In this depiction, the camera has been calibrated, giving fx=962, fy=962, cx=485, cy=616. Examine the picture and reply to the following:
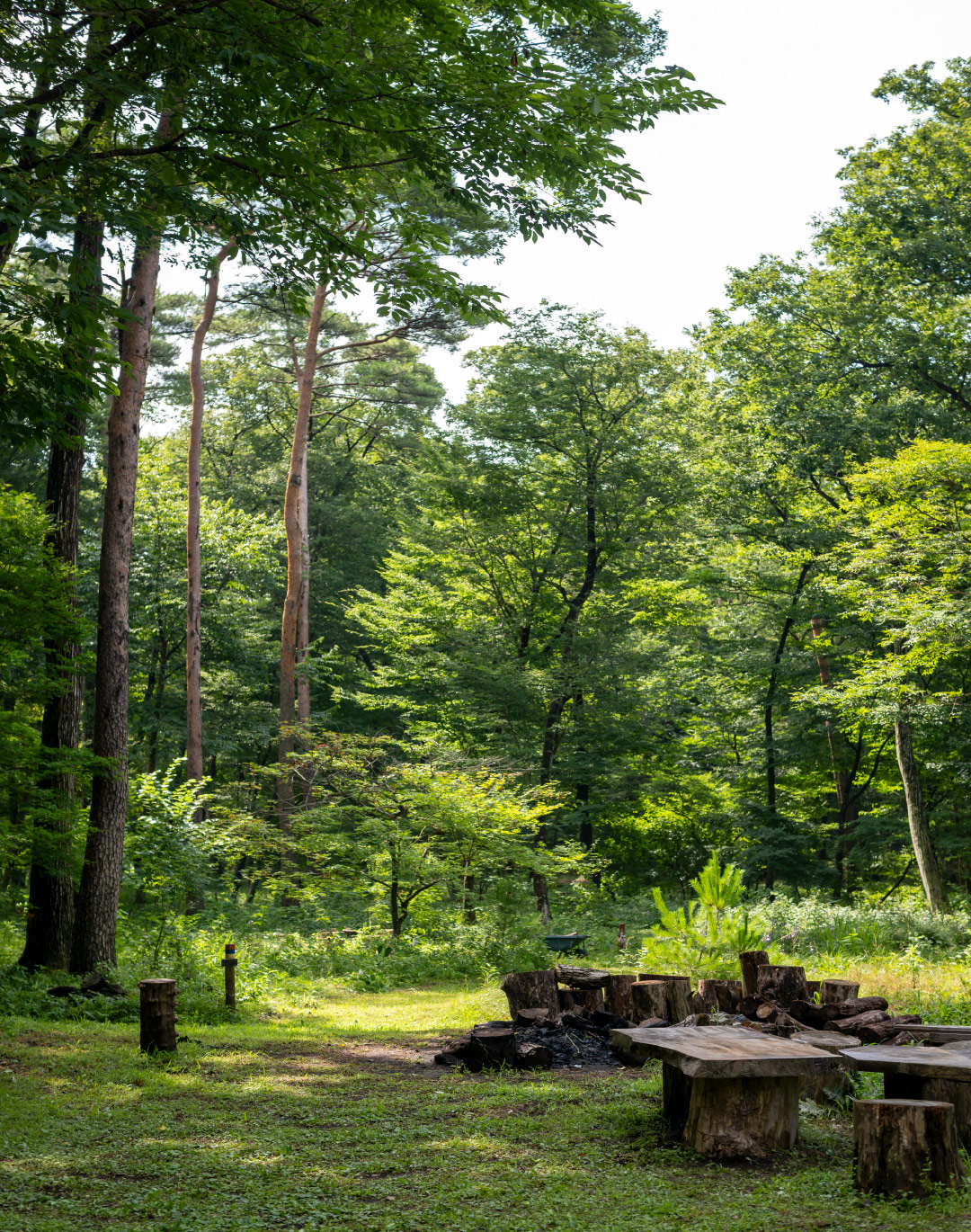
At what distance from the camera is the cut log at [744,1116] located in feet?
15.1

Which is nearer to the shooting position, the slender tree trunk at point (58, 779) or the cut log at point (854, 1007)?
the cut log at point (854, 1007)

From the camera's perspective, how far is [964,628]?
14070 millimetres

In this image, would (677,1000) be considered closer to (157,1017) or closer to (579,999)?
(579,999)

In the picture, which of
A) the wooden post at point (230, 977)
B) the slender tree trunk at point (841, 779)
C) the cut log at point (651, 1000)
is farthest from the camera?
the slender tree trunk at point (841, 779)

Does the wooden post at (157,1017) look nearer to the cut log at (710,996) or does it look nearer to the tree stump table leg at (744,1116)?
the cut log at (710,996)

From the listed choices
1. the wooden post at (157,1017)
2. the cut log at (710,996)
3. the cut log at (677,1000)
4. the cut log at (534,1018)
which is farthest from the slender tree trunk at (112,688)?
the cut log at (710,996)

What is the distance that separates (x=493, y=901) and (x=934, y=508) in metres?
9.15

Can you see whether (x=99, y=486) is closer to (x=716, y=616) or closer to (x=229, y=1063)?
(x=716, y=616)

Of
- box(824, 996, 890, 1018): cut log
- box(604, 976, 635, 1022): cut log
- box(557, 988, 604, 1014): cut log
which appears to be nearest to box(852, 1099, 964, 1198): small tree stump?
box(824, 996, 890, 1018): cut log

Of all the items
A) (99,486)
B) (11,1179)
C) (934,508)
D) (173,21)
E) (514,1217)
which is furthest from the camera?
(99,486)

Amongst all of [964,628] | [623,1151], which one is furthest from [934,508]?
[623,1151]

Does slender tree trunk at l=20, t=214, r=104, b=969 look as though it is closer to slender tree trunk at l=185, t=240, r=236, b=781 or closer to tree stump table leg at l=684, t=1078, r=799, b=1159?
tree stump table leg at l=684, t=1078, r=799, b=1159

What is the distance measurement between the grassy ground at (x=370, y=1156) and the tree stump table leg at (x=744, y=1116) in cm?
12

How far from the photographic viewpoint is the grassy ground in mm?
3711
